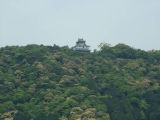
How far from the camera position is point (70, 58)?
72.9 meters

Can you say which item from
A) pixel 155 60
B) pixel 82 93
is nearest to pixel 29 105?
pixel 82 93

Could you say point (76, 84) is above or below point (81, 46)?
below

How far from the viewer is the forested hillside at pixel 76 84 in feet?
181

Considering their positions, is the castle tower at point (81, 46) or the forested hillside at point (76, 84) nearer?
the forested hillside at point (76, 84)

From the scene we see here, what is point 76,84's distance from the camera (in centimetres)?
6319

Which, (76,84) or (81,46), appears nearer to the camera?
(76,84)

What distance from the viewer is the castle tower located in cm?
8618

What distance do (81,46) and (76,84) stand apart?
2457 cm

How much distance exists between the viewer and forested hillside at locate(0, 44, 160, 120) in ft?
181

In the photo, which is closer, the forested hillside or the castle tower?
the forested hillside

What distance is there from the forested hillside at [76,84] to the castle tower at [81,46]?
597cm

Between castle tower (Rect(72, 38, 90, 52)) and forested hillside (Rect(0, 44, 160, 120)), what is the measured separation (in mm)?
5965

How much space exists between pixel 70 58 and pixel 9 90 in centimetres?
1401

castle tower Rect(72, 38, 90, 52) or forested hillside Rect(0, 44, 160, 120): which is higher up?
castle tower Rect(72, 38, 90, 52)
